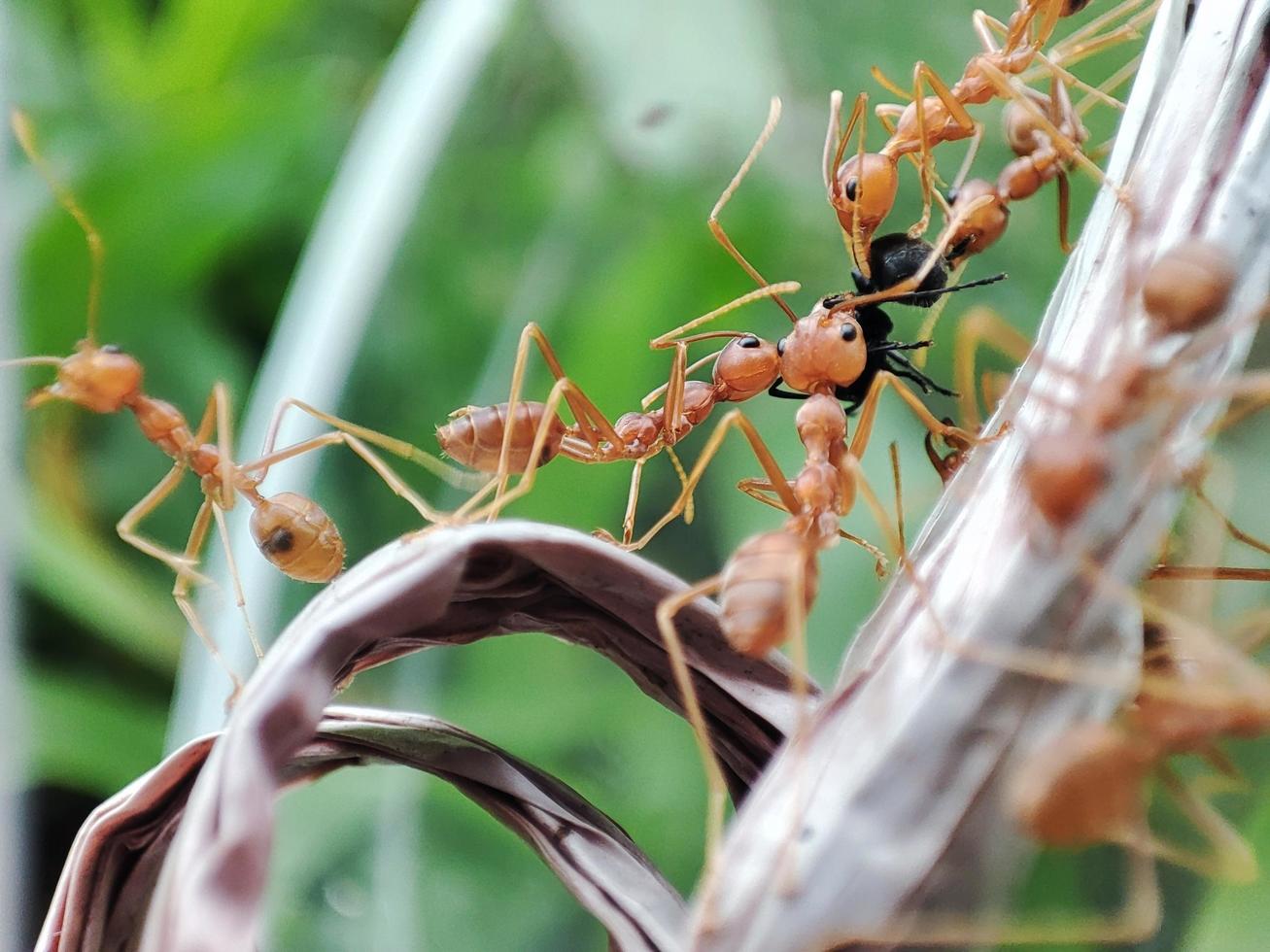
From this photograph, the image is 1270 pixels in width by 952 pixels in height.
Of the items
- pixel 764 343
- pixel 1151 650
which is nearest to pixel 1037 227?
Result: pixel 764 343

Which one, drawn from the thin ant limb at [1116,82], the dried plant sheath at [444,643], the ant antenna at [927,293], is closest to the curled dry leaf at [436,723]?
the dried plant sheath at [444,643]

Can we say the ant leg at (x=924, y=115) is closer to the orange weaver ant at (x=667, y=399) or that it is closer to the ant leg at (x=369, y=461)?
the orange weaver ant at (x=667, y=399)

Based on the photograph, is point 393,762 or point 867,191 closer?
point 393,762

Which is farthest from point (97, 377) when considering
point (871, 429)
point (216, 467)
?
point (871, 429)

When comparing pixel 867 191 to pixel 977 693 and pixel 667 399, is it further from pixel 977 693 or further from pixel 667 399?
pixel 977 693

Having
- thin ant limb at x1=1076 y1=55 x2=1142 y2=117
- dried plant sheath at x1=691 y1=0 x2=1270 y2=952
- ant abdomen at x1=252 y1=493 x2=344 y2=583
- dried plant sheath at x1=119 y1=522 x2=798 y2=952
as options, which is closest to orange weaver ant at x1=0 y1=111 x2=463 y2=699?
ant abdomen at x1=252 y1=493 x2=344 y2=583

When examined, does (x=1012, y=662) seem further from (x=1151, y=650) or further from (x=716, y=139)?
(x=716, y=139)

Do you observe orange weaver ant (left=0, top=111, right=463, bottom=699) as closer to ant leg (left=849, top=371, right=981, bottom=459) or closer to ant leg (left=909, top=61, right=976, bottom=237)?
ant leg (left=849, top=371, right=981, bottom=459)
